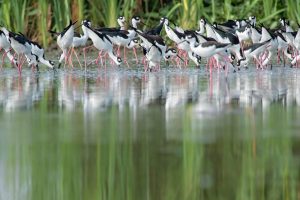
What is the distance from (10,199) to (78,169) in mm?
896

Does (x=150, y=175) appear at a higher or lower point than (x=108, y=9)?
lower

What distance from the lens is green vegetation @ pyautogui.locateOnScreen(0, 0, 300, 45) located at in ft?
59.9

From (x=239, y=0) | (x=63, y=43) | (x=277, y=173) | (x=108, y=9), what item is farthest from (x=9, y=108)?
(x=239, y=0)

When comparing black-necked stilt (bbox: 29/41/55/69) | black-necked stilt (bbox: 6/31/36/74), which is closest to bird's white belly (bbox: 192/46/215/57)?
black-necked stilt (bbox: 29/41/55/69)

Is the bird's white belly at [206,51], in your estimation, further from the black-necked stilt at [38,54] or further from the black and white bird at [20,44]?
the black and white bird at [20,44]

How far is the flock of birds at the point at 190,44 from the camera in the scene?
15133 millimetres

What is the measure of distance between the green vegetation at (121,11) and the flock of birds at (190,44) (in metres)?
0.80

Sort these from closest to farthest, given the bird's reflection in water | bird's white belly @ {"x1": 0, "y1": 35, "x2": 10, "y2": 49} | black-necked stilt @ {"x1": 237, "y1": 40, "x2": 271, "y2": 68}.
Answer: the bird's reflection in water < black-necked stilt @ {"x1": 237, "y1": 40, "x2": 271, "y2": 68} < bird's white belly @ {"x1": 0, "y1": 35, "x2": 10, "y2": 49}

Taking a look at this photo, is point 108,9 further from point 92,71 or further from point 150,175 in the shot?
point 150,175

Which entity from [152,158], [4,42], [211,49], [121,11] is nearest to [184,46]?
[211,49]

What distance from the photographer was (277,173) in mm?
6773

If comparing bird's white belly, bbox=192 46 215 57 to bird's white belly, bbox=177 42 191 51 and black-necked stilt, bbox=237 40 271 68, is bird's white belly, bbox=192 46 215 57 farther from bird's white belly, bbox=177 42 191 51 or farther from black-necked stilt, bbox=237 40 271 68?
bird's white belly, bbox=177 42 191 51

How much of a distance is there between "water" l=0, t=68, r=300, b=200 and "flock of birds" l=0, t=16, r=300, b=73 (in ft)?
6.06

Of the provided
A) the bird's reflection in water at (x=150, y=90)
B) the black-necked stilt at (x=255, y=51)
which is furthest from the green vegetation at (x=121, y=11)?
the bird's reflection in water at (x=150, y=90)
